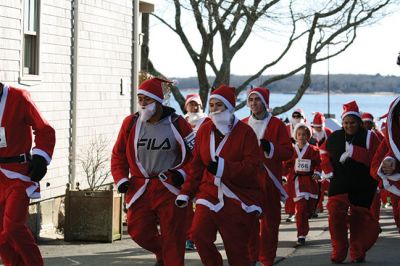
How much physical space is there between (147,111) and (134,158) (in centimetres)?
47

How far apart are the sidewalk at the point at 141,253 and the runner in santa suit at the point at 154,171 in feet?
Result: 8.34

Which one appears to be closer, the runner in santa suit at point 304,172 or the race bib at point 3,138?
the race bib at point 3,138

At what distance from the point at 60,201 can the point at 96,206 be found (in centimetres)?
118

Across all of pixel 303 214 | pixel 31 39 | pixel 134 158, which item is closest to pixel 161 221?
pixel 134 158

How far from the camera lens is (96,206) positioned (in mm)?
14516

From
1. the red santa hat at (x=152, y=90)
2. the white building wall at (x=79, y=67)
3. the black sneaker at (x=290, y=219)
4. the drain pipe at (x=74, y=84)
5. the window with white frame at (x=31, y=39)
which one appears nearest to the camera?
the red santa hat at (x=152, y=90)

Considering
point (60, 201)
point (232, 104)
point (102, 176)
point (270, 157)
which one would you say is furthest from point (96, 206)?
point (232, 104)

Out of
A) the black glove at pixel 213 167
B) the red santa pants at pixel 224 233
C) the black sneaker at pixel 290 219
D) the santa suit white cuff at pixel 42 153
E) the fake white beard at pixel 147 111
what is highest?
the fake white beard at pixel 147 111

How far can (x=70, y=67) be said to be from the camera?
51.6ft

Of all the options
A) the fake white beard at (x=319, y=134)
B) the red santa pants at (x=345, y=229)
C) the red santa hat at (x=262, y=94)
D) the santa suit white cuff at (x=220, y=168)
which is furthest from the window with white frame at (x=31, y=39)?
the fake white beard at (x=319, y=134)

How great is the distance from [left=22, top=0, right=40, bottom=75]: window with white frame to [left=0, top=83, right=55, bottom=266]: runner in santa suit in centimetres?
464

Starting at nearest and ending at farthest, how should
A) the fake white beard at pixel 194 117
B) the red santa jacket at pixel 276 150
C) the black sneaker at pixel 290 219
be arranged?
the red santa jacket at pixel 276 150 → the fake white beard at pixel 194 117 → the black sneaker at pixel 290 219

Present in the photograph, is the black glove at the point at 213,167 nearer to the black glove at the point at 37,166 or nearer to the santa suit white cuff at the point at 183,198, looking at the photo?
the santa suit white cuff at the point at 183,198

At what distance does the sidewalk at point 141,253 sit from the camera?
12789mm
